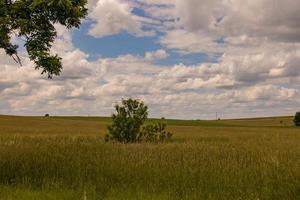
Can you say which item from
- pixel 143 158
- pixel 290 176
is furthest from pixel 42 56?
pixel 290 176

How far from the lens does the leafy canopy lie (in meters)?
12.6

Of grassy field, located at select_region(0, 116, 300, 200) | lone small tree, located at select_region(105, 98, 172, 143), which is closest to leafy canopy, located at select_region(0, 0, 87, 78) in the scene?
grassy field, located at select_region(0, 116, 300, 200)

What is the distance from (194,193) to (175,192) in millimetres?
556

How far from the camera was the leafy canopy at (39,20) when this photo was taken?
12.6m

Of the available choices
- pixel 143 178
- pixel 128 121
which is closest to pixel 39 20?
pixel 143 178

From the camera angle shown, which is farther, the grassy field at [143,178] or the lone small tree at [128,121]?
the lone small tree at [128,121]

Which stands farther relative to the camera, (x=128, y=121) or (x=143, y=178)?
(x=128, y=121)

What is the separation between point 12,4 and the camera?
42.5ft

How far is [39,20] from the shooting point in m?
13.2

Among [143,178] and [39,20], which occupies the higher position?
[39,20]

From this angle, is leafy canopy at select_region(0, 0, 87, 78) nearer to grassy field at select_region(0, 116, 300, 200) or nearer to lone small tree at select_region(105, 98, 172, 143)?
grassy field at select_region(0, 116, 300, 200)

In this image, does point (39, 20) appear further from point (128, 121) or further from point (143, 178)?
point (128, 121)

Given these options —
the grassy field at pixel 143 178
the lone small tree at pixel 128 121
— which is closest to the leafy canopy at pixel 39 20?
the grassy field at pixel 143 178

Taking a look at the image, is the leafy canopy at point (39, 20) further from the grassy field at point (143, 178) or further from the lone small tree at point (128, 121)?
the lone small tree at point (128, 121)
